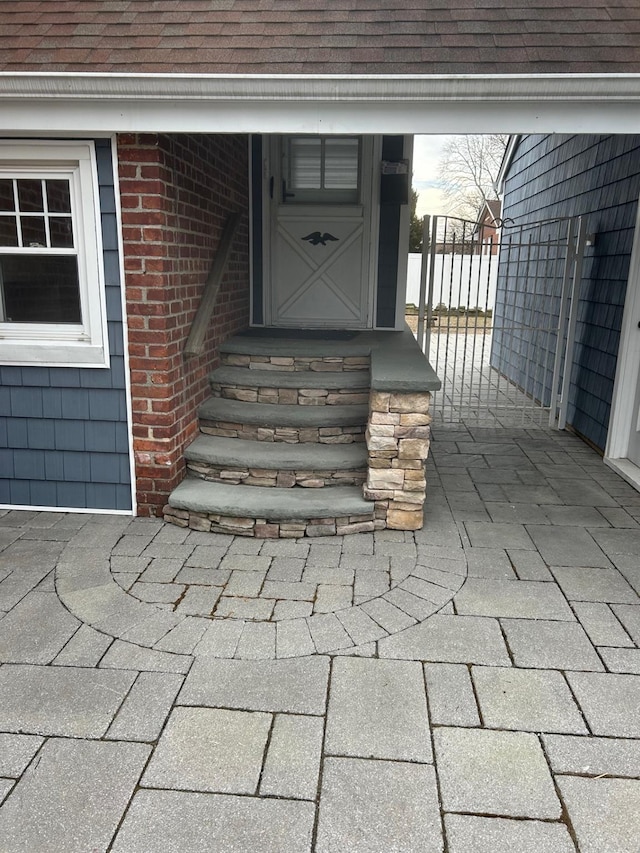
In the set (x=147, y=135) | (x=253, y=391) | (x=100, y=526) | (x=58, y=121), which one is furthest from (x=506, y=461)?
(x=58, y=121)

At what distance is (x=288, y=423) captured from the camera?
4035 mm

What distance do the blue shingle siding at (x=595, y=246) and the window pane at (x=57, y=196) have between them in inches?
156

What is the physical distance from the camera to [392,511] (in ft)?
11.8

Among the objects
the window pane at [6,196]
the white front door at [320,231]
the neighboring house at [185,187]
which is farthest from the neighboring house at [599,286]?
the window pane at [6,196]

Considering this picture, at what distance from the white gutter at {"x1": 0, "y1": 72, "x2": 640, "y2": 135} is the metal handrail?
1.14 m

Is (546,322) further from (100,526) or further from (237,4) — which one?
(100,526)

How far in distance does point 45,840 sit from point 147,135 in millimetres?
3076

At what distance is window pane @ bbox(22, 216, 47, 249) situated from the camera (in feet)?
11.3

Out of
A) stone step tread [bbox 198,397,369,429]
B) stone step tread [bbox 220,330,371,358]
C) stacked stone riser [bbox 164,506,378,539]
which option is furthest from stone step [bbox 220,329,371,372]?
stacked stone riser [bbox 164,506,378,539]

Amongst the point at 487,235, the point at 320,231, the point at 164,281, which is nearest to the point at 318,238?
the point at 320,231

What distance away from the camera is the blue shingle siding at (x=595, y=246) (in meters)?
4.92

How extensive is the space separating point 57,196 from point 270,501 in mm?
2053

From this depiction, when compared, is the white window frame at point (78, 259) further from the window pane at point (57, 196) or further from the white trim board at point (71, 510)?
the white trim board at point (71, 510)

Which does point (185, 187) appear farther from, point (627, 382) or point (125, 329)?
point (627, 382)
